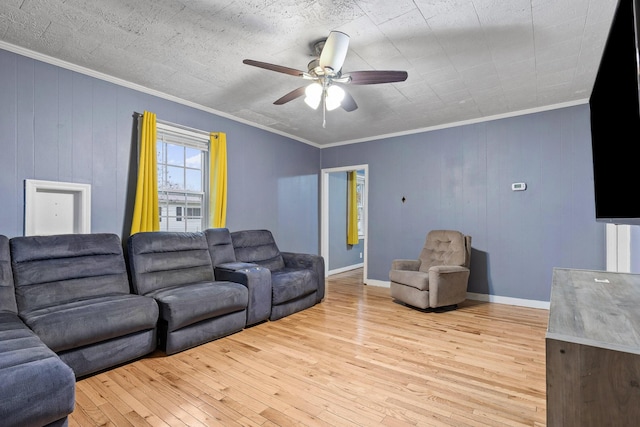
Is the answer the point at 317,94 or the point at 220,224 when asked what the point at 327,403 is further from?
the point at 220,224

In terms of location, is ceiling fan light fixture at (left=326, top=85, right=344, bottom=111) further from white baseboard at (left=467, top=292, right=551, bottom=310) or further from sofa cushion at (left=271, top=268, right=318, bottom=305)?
white baseboard at (left=467, top=292, right=551, bottom=310)

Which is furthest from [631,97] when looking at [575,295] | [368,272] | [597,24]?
[368,272]

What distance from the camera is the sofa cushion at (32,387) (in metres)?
1.39

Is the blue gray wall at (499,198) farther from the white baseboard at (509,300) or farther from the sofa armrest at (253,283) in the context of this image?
the sofa armrest at (253,283)

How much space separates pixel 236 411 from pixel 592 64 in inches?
159

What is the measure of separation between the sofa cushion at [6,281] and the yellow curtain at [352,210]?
5530mm

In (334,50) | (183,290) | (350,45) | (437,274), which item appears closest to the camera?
Result: (334,50)

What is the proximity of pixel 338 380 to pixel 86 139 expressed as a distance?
318 cm

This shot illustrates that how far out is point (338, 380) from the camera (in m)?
2.23

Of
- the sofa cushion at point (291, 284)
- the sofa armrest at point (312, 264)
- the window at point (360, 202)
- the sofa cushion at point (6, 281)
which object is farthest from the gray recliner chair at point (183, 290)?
the window at point (360, 202)

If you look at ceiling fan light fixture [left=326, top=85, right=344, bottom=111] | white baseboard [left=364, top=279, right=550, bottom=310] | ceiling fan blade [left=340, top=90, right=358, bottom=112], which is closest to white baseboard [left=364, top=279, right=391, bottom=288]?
white baseboard [left=364, top=279, right=550, bottom=310]

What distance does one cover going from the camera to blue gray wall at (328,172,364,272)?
655 cm

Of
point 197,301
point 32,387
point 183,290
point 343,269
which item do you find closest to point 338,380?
point 197,301

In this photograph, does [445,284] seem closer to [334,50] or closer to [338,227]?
[334,50]
